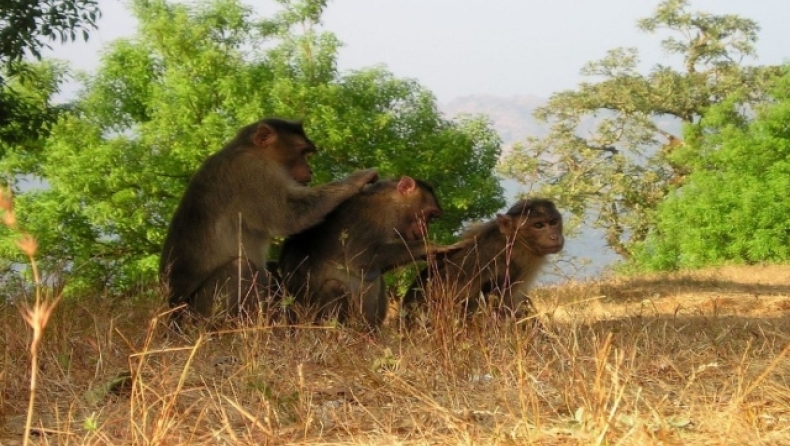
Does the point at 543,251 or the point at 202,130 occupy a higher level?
the point at 543,251

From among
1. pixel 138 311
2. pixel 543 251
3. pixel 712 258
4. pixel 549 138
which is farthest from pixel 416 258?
pixel 549 138

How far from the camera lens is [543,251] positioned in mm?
9203

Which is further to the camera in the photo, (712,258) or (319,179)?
(712,258)

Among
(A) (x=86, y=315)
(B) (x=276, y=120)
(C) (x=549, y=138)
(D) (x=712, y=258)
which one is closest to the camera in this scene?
(A) (x=86, y=315)

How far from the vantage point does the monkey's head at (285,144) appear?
29.3 ft

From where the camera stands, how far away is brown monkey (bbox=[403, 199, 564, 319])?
8.80 m

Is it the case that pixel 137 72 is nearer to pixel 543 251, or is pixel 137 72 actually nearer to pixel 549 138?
pixel 549 138

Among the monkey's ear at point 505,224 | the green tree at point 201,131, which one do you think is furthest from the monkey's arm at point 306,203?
the green tree at point 201,131

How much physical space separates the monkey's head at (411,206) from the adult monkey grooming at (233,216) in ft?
0.86

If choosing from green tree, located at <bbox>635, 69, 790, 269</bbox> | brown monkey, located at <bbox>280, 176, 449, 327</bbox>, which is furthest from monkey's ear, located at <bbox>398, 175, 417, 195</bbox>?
green tree, located at <bbox>635, 69, 790, 269</bbox>

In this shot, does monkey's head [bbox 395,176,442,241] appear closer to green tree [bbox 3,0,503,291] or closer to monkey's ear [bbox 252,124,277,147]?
monkey's ear [bbox 252,124,277,147]

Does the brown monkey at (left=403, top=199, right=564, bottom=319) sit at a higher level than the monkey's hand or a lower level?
lower

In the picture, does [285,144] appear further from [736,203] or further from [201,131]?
[736,203]

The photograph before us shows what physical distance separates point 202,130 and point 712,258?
55.3ft
